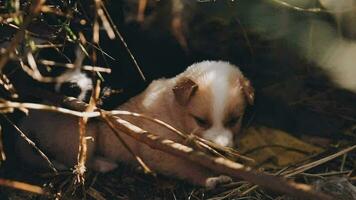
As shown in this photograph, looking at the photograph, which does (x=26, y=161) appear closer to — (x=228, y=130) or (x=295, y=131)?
(x=228, y=130)

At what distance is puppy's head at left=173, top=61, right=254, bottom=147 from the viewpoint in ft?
11.6

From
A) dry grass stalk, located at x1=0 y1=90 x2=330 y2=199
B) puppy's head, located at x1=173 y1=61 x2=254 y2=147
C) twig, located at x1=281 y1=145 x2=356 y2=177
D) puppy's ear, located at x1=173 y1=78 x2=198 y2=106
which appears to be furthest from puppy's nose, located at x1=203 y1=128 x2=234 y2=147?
dry grass stalk, located at x1=0 y1=90 x2=330 y2=199

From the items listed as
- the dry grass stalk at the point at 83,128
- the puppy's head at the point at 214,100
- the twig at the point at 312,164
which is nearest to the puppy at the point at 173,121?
the puppy's head at the point at 214,100

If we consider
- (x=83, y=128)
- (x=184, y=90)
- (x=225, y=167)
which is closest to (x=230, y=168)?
(x=225, y=167)

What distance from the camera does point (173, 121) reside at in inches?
150

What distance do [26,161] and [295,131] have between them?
207 centimetres

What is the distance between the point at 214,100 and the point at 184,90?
198 millimetres

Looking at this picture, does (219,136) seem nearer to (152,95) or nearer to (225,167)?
(152,95)

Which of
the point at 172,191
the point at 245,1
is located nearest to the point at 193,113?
the point at 172,191

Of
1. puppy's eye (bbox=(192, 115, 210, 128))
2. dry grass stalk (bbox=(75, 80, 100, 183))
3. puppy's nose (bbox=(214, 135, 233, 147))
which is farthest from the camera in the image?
puppy's eye (bbox=(192, 115, 210, 128))

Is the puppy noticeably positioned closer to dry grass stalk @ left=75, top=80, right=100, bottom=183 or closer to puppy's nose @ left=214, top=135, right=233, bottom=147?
puppy's nose @ left=214, top=135, right=233, bottom=147

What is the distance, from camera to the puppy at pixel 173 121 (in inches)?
140

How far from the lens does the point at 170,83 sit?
3.92 metres

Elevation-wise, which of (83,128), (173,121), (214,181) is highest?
(83,128)
